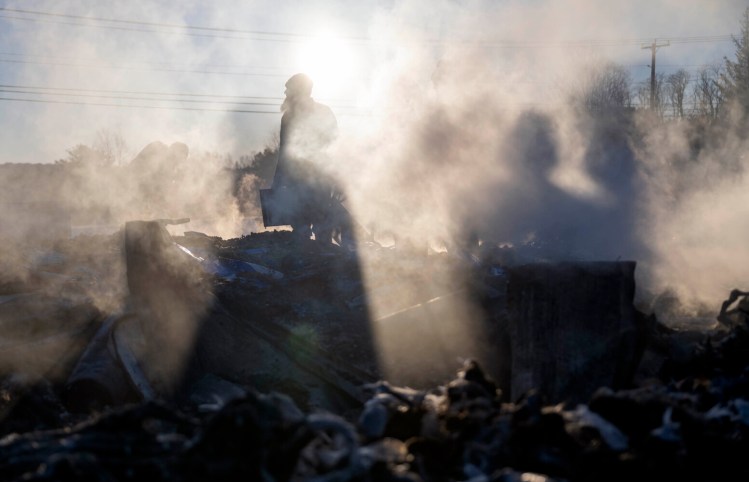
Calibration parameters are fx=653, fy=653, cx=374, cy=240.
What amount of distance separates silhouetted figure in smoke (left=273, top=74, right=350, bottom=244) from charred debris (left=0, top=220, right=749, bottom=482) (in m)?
2.29

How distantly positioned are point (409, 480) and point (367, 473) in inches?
5.2

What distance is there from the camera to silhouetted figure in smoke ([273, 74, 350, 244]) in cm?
1153

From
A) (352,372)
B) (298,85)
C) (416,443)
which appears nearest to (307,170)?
(298,85)

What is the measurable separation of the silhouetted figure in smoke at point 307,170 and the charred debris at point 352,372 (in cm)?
229

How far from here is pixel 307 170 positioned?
38.4 ft

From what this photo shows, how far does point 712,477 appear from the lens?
217 cm

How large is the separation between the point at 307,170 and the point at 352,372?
22.4 feet

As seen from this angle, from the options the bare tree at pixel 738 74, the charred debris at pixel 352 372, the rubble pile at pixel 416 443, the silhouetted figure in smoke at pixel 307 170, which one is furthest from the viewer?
the bare tree at pixel 738 74

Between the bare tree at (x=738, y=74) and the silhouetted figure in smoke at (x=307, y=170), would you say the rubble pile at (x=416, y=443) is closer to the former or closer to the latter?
the silhouetted figure in smoke at (x=307, y=170)

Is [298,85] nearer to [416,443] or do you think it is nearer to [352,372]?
[352,372]

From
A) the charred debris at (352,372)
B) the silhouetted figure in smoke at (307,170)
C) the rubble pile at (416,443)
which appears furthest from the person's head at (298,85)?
the rubble pile at (416,443)

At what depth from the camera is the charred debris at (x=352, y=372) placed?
6.76 feet

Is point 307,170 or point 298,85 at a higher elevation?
point 298,85

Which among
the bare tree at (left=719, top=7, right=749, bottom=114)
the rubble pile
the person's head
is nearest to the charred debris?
the rubble pile
